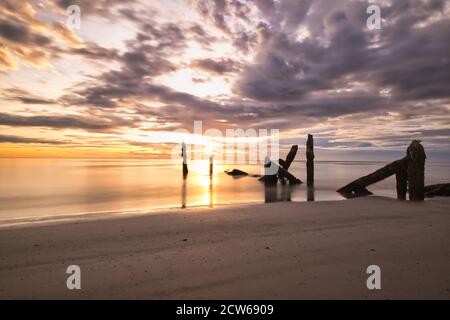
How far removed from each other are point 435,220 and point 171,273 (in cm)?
669

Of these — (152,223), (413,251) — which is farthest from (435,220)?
(152,223)

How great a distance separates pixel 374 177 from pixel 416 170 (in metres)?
3.20

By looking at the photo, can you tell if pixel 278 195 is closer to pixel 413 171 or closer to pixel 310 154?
pixel 310 154

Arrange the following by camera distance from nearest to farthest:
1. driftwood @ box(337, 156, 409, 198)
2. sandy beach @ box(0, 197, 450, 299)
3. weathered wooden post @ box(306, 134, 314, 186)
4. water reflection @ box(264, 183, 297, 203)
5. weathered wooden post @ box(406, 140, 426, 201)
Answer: sandy beach @ box(0, 197, 450, 299) → weathered wooden post @ box(406, 140, 426, 201) → driftwood @ box(337, 156, 409, 198) → water reflection @ box(264, 183, 297, 203) → weathered wooden post @ box(306, 134, 314, 186)

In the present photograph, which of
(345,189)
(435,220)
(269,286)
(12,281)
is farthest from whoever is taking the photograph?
(345,189)

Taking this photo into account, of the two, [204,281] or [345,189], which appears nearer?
[204,281]

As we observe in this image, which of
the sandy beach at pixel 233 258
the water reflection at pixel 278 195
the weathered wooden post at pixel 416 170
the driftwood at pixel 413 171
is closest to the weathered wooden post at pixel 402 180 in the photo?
the driftwood at pixel 413 171

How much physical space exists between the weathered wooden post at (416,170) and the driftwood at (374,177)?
4.51 ft

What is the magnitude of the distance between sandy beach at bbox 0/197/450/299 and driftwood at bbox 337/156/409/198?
6187mm

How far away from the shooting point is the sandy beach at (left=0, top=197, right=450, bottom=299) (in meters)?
3.13

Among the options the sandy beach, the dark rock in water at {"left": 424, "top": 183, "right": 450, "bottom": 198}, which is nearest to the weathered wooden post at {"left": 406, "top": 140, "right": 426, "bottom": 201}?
the sandy beach

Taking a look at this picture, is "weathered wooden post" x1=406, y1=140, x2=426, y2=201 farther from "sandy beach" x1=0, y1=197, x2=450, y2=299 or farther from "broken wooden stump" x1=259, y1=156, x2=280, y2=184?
"broken wooden stump" x1=259, y1=156, x2=280, y2=184
